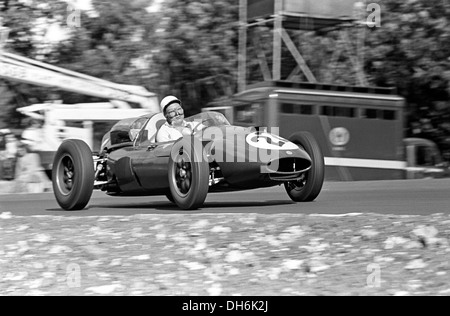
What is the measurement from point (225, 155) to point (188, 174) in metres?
0.45

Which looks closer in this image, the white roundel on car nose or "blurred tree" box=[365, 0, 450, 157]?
the white roundel on car nose

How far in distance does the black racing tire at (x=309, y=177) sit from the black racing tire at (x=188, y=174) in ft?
4.71

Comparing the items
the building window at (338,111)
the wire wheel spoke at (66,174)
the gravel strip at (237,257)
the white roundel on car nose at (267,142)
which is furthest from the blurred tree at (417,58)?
the gravel strip at (237,257)

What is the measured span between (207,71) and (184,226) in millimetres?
19163

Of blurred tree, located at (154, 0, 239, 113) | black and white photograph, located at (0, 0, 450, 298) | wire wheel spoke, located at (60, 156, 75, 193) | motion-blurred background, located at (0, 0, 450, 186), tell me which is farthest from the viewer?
blurred tree, located at (154, 0, 239, 113)

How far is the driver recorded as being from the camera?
11.4 meters

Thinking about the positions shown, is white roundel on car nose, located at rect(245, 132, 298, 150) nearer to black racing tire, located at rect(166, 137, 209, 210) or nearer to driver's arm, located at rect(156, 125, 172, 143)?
black racing tire, located at rect(166, 137, 209, 210)

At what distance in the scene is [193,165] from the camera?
33.1 feet

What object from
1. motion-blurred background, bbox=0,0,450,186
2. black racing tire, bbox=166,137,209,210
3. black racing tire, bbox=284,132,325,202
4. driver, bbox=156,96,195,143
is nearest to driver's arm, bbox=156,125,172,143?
driver, bbox=156,96,195,143

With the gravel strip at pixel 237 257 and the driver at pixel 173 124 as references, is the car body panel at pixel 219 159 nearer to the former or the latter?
the driver at pixel 173 124

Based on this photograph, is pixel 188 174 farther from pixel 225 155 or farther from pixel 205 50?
pixel 205 50

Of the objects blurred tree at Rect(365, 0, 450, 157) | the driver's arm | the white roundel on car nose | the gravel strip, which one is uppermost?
blurred tree at Rect(365, 0, 450, 157)

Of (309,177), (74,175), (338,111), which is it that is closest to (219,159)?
(309,177)

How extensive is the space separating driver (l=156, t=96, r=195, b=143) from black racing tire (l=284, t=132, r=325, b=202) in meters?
1.21
